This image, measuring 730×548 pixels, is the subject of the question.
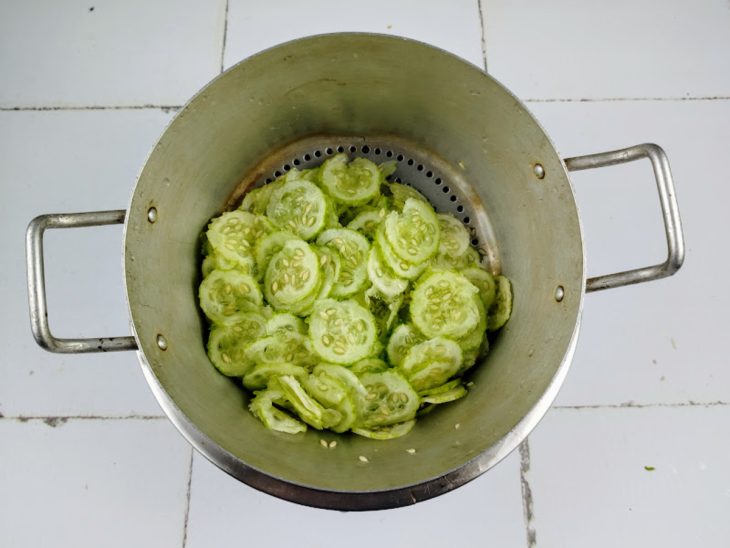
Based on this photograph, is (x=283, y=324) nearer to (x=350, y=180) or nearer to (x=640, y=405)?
(x=350, y=180)

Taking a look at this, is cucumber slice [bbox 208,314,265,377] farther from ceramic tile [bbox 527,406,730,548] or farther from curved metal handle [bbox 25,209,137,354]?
ceramic tile [bbox 527,406,730,548]

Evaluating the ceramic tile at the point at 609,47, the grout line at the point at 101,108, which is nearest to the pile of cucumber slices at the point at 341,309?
the grout line at the point at 101,108

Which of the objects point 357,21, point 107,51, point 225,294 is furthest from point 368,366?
point 107,51

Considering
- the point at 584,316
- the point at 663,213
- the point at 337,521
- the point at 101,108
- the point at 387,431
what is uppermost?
the point at 101,108

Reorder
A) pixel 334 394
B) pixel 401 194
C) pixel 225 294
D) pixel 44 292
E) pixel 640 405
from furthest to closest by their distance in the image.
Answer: pixel 640 405, pixel 401 194, pixel 225 294, pixel 334 394, pixel 44 292

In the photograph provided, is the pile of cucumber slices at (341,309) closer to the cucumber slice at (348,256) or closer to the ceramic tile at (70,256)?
the cucumber slice at (348,256)

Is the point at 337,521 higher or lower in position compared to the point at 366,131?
lower
